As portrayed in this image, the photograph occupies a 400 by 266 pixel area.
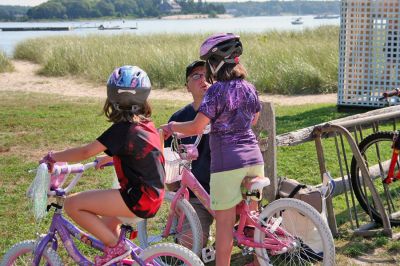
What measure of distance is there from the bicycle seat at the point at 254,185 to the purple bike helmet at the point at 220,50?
27.0 inches

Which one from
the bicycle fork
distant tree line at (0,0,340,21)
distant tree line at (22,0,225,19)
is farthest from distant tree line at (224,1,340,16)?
the bicycle fork

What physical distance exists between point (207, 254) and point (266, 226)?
611 mm

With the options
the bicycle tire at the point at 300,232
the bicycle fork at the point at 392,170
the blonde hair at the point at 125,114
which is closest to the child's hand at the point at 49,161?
the blonde hair at the point at 125,114

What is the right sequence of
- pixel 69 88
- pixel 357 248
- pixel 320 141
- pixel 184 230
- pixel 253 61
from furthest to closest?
pixel 69 88
pixel 253 61
pixel 320 141
pixel 357 248
pixel 184 230

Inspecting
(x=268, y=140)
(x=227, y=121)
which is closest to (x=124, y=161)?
(x=227, y=121)

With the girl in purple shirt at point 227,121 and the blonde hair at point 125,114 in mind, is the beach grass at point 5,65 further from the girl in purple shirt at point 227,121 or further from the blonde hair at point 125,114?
the blonde hair at point 125,114

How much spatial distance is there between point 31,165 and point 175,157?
4296 mm

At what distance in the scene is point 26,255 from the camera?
400cm

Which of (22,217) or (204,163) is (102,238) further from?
(22,217)

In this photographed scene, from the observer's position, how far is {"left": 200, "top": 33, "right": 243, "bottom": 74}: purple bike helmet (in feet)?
13.2

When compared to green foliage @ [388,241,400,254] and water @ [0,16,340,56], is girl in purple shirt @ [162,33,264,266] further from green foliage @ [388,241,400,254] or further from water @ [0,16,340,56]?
water @ [0,16,340,56]

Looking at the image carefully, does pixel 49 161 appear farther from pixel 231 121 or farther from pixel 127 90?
pixel 231 121

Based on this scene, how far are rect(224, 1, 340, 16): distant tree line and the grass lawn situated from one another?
152 meters

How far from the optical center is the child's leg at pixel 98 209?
3.65m
